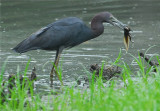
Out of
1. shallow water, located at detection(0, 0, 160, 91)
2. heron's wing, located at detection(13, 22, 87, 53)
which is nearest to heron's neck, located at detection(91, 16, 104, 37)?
heron's wing, located at detection(13, 22, 87, 53)

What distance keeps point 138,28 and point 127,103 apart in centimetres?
749

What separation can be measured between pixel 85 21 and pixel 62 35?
4.54 metres

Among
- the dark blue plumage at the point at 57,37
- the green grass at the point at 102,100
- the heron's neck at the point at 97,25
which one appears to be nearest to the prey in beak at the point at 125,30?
the heron's neck at the point at 97,25

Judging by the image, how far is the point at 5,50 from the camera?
10.1 metres

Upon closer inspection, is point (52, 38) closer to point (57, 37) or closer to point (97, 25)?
point (57, 37)

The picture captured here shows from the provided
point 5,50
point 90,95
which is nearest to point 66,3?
point 5,50

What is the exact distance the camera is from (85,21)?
42.3 ft

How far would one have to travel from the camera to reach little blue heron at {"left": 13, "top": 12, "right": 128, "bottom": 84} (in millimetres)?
8367

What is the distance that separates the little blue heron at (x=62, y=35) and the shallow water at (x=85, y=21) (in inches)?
15.6

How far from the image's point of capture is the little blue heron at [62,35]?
837 centimetres

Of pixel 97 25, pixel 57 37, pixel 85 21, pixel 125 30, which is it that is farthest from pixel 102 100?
pixel 85 21

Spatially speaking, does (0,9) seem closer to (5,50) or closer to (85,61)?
(5,50)

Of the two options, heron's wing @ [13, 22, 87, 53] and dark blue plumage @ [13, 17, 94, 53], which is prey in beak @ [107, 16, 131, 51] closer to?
dark blue plumage @ [13, 17, 94, 53]

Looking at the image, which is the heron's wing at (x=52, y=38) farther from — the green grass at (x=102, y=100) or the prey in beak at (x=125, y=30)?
the green grass at (x=102, y=100)
